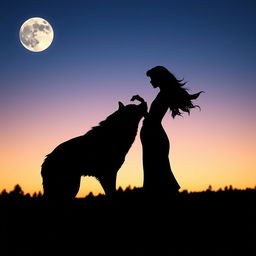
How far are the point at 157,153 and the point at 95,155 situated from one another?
1546mm

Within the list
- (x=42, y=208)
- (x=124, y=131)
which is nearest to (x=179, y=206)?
(x=124, y=131)

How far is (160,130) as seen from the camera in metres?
6.64

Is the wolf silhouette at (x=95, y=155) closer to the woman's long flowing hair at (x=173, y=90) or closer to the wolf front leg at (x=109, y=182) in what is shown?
the wolf front leg at (x=109, y=182)

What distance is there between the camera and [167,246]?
4.25m

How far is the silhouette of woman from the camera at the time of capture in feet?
21.5

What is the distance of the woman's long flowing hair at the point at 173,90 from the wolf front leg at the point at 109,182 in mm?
2041

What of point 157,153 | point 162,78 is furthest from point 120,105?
point 157,153

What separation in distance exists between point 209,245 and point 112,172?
3.47 m

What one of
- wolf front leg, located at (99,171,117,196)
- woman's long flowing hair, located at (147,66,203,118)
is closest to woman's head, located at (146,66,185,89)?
woman's long flowing hair, located at (147,66,203,118)

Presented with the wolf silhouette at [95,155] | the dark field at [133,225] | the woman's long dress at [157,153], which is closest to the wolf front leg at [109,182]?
the wolf silhouette at [95,155]

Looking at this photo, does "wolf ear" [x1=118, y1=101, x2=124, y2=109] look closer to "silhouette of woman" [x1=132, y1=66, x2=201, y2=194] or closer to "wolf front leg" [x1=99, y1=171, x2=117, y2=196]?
"silhouette of woman" [x1=132, y1=66, x2=201, y2=194]

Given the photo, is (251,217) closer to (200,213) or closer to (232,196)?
(200,213)

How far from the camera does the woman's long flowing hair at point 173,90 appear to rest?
682 cm

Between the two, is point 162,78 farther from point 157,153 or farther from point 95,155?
point 95,155
